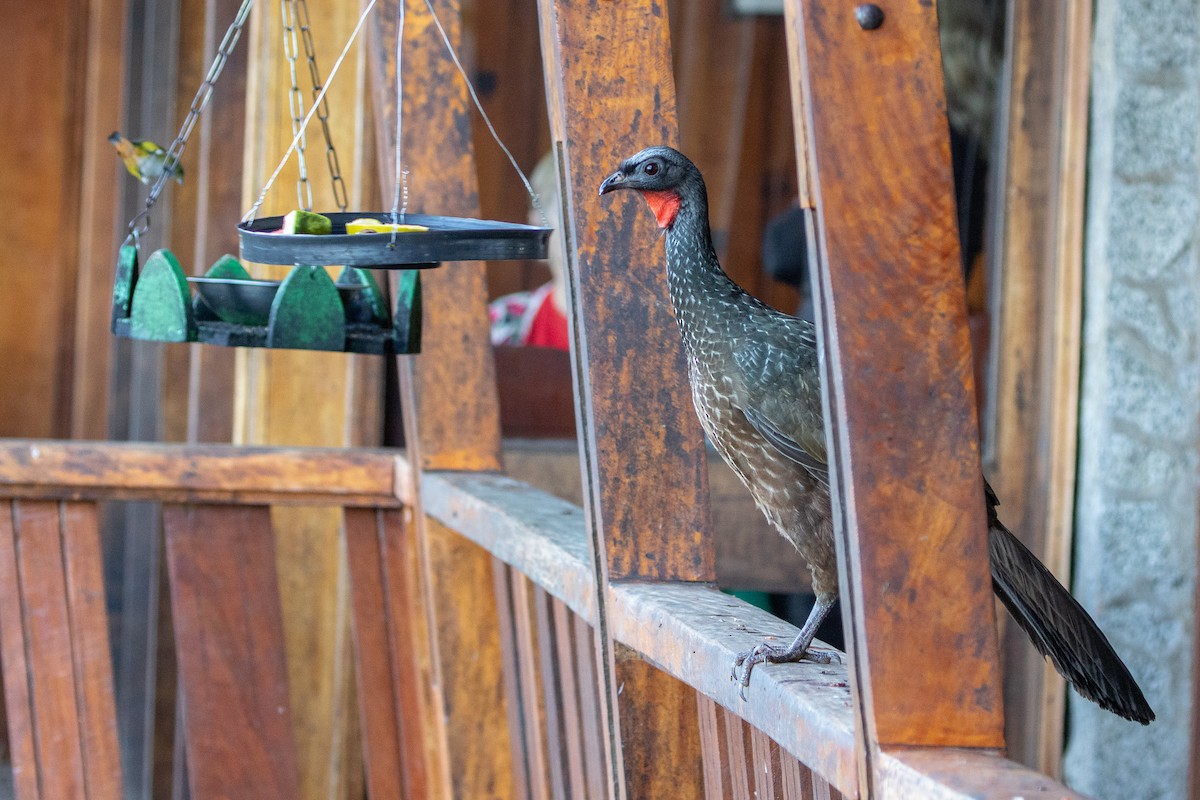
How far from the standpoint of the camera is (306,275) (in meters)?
2.13

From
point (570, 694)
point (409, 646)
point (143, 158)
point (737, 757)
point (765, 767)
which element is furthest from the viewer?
point (409, 646)

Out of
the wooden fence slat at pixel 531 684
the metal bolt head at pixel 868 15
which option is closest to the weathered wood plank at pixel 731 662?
the metal bolt head at pixel 868 15

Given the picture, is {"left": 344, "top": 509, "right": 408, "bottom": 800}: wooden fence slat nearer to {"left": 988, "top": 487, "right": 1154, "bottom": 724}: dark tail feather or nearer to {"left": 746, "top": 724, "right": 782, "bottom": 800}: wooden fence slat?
{"left": 746, "top": 724, "right": 782, "bottom": 800}: wooden fence slat

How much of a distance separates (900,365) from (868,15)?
262mm

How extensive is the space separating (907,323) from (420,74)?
1.85 meters

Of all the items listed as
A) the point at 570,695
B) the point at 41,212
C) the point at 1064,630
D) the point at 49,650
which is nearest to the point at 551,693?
the point at 570,695

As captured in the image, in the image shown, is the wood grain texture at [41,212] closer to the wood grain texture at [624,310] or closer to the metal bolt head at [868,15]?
the wood grain texture at [624,310]

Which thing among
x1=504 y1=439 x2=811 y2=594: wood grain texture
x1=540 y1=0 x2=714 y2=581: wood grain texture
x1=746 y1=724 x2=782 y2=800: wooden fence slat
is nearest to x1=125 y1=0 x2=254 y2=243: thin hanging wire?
x1=540 y1=0 x2=714 y2=581: wood grain texture

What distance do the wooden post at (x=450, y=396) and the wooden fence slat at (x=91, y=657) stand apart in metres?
0.70

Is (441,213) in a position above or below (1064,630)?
above

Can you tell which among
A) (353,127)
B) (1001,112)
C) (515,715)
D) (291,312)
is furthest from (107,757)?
(1001,112)

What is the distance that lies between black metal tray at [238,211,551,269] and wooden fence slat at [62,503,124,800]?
141cm

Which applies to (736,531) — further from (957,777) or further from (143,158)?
(957,777)

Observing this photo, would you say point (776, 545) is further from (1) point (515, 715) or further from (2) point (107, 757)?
(2) point (107, 757)
